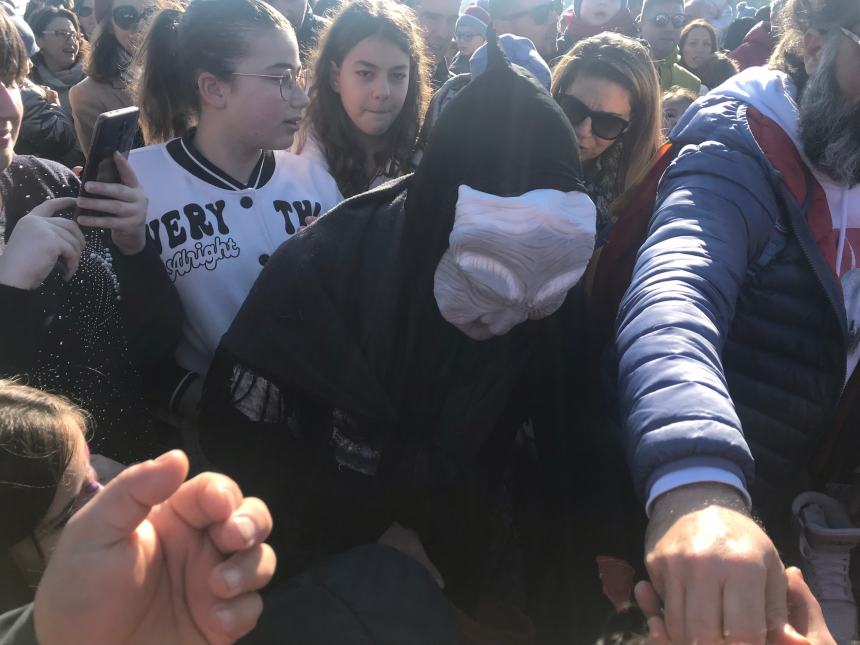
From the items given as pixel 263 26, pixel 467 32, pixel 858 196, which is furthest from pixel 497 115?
pixel 467 32

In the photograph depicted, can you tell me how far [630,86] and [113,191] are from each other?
5.25 feet

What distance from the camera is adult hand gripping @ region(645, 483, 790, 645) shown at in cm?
81

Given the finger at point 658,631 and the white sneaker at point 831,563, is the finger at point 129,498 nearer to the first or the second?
the finger at point 658,631

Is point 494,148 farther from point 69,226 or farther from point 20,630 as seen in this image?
point 20,630

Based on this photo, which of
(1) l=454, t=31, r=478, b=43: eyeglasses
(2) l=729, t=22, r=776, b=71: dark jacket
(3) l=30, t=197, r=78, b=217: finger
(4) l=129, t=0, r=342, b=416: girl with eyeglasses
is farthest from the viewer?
(2) l=729, t=22, r=776, b=71: dark jacket

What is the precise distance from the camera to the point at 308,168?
2344 millimetres

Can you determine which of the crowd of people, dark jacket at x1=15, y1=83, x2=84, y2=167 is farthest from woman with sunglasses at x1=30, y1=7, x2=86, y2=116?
the crowd of people

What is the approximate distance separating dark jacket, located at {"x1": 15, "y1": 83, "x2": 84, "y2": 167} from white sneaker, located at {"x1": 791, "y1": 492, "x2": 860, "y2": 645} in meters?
3.31

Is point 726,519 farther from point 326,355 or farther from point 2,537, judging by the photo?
point 2,537

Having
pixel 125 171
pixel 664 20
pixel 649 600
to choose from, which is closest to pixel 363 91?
pixel 125 171

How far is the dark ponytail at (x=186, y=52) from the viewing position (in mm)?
2092

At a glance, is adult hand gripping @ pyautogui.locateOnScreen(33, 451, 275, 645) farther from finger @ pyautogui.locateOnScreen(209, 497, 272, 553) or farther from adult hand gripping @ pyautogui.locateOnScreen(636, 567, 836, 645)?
adult hand gripping @ pyautogui.locateOnScreen(636, 567, 836, 645)

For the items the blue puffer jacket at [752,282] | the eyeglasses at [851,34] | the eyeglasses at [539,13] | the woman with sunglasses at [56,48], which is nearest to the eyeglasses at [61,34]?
the woman with sunglasses at [56,48]

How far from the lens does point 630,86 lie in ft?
7.85
